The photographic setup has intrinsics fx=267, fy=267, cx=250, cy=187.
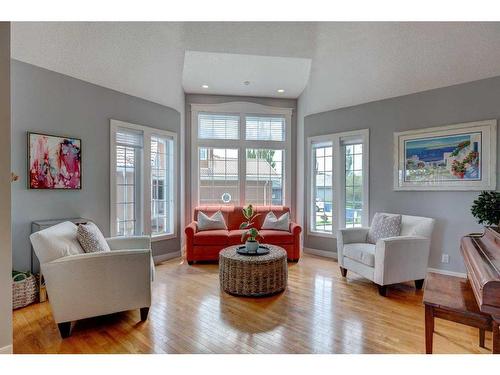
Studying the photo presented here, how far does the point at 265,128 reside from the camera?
5.13 metres

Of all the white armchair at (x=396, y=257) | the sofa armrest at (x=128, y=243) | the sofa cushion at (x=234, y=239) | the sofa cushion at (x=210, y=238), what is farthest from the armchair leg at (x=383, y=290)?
the sofa armrest at (x=128, y=243)

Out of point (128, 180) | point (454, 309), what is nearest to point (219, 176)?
point (128, 180)

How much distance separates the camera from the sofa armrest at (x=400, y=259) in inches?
113

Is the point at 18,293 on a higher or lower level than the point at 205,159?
lower

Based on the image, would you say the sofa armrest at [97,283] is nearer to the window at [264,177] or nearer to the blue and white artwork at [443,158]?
the window at [264,177]

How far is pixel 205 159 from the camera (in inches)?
197

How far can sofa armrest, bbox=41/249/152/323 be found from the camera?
206 centimetres

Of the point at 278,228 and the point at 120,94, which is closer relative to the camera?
the point at 120,94

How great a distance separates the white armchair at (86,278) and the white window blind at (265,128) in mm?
3364

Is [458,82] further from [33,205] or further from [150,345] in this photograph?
[33,205]

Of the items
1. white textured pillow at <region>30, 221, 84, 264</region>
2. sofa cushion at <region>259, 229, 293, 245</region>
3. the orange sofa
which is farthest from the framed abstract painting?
sofa cushion at <region>259, 229, 293, 245</region>
